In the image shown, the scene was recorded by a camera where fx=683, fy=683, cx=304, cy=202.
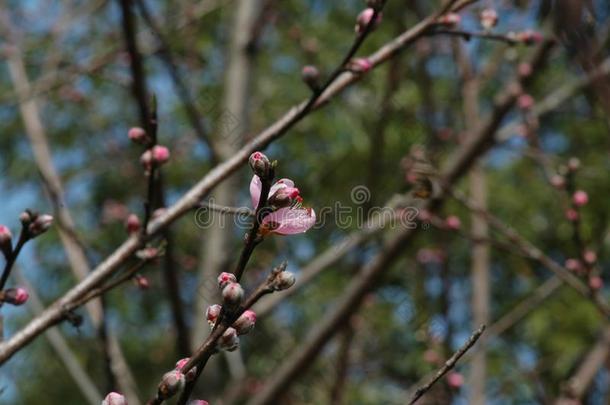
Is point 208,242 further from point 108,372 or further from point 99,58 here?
point 99,58

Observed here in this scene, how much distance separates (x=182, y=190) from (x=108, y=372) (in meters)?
4.60

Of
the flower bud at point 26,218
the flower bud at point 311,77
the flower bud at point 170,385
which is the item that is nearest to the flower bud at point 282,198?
the flower bud at point 170,385

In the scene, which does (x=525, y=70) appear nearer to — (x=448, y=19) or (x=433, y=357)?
(x=448, y=19)

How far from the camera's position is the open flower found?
817 millimetres

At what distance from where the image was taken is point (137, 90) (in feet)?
6.23

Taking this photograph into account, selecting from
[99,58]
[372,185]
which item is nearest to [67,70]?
[99,58]

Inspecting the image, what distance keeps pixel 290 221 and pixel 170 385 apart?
251 mm

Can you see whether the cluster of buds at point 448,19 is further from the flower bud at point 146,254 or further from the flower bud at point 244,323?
the flower bud at point 244,323

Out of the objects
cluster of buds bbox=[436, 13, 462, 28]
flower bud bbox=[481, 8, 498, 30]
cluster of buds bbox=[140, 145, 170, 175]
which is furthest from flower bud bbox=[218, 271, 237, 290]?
flower bud bbox=[481, 8, 498, 30]

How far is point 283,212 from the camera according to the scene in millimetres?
865

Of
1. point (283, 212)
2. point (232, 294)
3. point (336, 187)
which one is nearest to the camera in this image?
point (232, 294)

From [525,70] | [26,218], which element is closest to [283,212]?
[26,218]

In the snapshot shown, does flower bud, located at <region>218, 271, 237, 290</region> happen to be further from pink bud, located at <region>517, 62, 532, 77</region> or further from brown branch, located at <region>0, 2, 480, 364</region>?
pink bud, located at <region>517, 62, 532, 77</region>

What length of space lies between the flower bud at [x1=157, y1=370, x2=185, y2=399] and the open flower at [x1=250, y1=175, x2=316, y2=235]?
202 mm
